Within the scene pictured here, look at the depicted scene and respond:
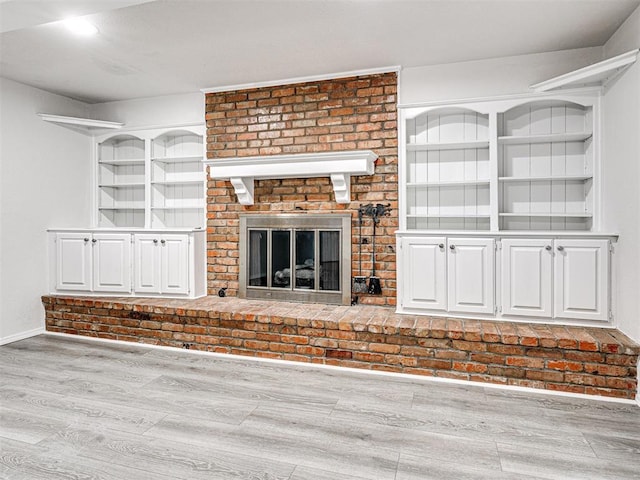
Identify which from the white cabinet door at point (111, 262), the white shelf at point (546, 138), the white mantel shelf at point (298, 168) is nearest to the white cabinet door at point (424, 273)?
the white mantel shelf at point (298, 168)

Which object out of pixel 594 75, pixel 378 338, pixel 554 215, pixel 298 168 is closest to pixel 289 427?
pixel 378 338

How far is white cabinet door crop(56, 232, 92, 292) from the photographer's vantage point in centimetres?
437

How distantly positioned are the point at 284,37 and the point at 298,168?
42.8 inches

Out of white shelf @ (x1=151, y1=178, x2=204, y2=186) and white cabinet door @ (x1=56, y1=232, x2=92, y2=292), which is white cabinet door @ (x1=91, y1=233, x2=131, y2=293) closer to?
white cabinet door @ (x1=56, y1=232, x2=92, y2=292)

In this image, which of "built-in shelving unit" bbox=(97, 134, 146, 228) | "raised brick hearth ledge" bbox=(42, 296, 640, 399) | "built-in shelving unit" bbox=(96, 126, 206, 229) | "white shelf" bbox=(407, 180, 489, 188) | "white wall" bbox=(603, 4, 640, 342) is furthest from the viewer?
"built-in shelving unit" bbox=(97, 134, 146, 228)

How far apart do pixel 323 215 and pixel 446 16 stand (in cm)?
188

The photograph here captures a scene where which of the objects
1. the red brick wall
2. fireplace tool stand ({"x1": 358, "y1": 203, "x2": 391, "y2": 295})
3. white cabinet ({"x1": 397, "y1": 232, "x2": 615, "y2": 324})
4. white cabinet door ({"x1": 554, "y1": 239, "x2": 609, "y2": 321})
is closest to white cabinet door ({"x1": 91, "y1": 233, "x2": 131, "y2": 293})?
the red brick wall

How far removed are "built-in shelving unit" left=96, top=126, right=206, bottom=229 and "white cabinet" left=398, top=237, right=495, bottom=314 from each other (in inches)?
90.6

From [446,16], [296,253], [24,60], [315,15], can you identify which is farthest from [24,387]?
[446,16]

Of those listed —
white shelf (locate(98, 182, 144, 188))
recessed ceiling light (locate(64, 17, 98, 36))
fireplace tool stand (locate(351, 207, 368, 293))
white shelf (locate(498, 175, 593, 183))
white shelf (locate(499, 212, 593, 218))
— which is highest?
recessed ceiling light (locate(64, 17, 98, 36))

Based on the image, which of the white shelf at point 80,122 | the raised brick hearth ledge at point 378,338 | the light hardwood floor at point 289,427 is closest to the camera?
the light hardwood floor at point 289,427

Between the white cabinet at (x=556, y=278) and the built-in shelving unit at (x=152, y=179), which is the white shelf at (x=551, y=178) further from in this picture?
the built-in shelving unit at (x=152, y=179)

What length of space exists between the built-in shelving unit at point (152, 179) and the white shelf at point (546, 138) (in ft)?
9.54

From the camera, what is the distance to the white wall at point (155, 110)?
4430mm
